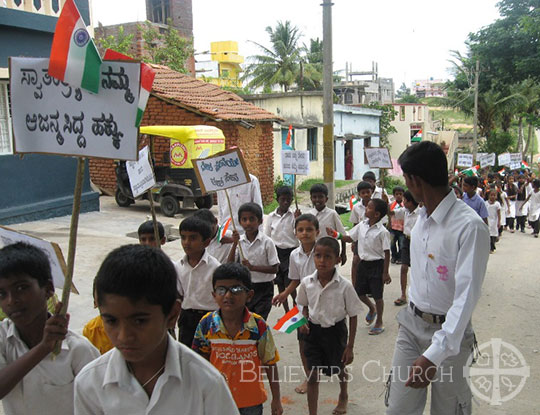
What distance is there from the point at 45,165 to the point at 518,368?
363 inches

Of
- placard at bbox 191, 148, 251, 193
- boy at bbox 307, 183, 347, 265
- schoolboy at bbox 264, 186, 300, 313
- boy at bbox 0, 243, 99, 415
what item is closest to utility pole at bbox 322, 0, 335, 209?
boy at bbox 307, 183, 347, 265

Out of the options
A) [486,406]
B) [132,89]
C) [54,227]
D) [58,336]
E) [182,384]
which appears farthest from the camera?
[54,227]

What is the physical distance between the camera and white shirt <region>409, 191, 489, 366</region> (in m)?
2.79

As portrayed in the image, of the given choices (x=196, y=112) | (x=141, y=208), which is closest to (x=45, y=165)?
(x=141, y=208)

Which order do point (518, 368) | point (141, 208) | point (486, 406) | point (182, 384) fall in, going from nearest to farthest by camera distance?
point (182, 384), point (486, 406), point (518, 368), point (141, 208)

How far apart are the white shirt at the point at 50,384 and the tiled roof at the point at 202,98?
518 inches

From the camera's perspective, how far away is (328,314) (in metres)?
4.20

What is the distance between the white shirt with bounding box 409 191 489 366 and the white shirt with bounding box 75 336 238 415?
1.37 m

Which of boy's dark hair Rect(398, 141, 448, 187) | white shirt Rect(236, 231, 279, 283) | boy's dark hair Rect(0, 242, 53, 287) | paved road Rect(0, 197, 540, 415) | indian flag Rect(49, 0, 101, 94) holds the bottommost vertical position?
paved road Rect(0, 197, 540, 415)

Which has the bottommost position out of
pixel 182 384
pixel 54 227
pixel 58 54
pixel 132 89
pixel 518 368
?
pixel 518 368

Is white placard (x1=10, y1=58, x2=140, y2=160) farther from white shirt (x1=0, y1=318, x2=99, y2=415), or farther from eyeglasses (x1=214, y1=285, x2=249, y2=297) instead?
eyeglasses (x1=214, y1=285, x2=249, y2=297)

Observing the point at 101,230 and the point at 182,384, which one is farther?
the point at 101,230

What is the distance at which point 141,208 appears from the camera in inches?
568

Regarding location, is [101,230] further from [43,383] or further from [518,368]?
[43,383]
